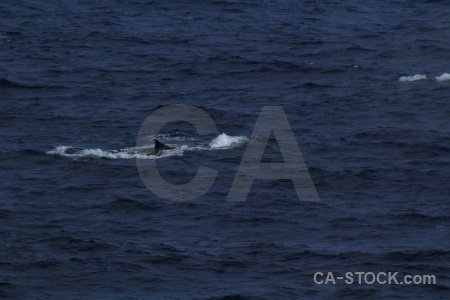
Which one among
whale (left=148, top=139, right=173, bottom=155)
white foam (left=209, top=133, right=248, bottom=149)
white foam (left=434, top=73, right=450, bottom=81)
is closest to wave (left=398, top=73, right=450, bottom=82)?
white foam (left=434, top=73, right=450, bottom=81)

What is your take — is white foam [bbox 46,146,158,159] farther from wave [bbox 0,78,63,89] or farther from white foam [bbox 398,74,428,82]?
white foam [bbox 398,74,428,82]

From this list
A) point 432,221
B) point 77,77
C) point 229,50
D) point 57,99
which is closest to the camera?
point 432,221

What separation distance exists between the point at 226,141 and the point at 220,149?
5.80 ft

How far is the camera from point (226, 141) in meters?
83.4

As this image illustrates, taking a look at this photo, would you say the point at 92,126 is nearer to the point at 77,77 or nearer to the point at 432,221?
the point at 77,77

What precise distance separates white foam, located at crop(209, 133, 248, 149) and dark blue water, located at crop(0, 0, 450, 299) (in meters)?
0.87

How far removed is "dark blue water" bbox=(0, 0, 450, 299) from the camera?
63.0 meters

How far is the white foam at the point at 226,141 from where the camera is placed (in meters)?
82.6

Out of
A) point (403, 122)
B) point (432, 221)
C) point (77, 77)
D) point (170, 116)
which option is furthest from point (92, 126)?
point (432, 221)

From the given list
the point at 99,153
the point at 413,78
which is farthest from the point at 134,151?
the point at 413,78

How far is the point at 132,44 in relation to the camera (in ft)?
366

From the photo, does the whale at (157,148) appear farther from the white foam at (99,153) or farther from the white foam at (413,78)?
the white foam at (413,78)

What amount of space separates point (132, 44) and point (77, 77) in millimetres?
12501

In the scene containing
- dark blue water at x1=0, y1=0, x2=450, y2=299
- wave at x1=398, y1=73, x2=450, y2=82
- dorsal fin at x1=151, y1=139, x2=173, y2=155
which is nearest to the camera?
dark blue water at x1=0, y1=0, x2=450, y2=299
